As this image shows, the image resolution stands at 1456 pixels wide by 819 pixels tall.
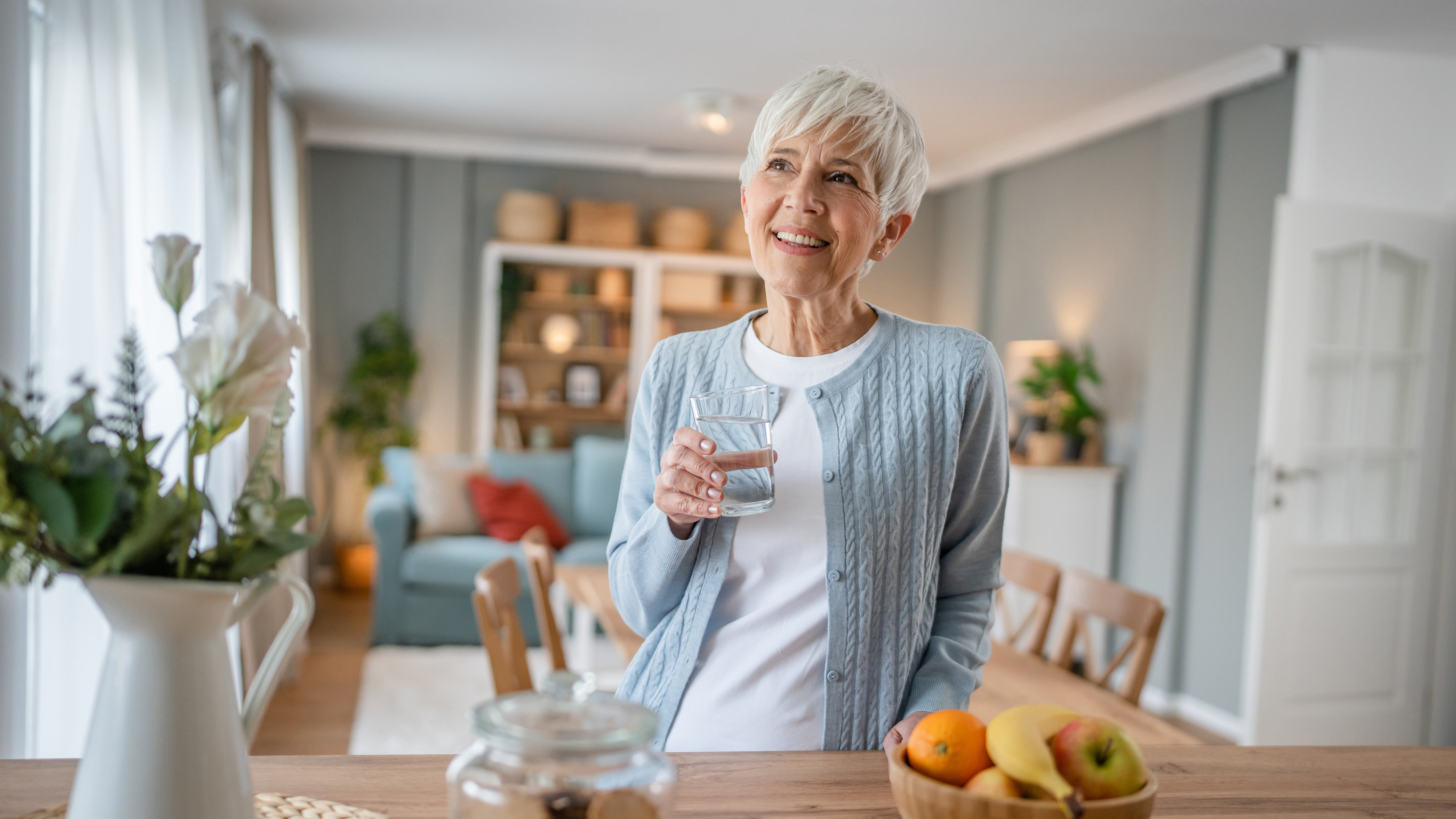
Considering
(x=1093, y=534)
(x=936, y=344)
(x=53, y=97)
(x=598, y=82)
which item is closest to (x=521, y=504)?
(x=598, y=82)

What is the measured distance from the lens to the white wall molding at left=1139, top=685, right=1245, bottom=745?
4.11 metres

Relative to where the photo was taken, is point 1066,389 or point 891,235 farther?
point 1066,389

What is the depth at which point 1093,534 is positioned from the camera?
480 cm

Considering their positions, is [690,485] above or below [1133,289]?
below

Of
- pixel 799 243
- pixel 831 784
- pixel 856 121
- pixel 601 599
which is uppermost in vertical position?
pixel 856 121

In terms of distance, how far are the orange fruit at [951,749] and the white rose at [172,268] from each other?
591 millimetres

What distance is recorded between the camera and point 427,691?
411 cm

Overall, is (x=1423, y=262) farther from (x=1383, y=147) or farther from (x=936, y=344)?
(x=936, y=344)

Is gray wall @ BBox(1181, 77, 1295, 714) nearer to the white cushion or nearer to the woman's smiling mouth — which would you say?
the white cushion

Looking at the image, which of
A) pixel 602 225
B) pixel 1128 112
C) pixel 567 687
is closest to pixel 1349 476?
pixel 1128 112

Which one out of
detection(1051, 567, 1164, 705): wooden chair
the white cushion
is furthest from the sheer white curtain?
the white cushion

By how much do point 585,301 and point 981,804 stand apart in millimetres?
5938

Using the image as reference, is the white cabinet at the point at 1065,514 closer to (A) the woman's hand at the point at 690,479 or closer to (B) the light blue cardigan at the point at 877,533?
(B) the light blue cardigan at the point at 877,533

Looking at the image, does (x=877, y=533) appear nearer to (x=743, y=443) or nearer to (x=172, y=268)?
(x=743, y=443)
